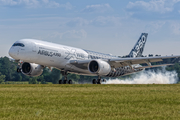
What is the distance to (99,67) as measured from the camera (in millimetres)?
36531

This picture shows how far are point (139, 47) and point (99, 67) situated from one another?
19.1 metres

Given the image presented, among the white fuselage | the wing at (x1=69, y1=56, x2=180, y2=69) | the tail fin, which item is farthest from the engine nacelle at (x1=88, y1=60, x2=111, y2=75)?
the tail fin

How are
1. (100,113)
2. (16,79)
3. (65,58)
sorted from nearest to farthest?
(100,113) → (65,58) → (16,79)

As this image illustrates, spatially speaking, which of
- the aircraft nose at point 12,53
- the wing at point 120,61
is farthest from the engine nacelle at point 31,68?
→ the aircraft nose at point 12,53

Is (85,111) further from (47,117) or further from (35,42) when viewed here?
(35,42)

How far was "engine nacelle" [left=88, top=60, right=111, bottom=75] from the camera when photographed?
120 feet

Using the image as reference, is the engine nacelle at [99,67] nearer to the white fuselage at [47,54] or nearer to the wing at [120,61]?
the wing at [120,61]

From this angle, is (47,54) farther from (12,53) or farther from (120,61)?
(120,61)

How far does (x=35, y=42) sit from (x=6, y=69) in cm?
9823

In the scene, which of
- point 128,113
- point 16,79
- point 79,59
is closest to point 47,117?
point 128,113

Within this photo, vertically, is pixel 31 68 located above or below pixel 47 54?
below

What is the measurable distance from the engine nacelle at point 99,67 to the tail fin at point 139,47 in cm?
1605

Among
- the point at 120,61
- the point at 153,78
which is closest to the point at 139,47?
the point at 153,78

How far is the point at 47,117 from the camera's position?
9164 mm
